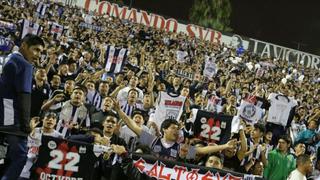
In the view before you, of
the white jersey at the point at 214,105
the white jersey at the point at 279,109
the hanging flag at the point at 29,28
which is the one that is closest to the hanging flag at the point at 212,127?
the white jersey at the point at 279,109

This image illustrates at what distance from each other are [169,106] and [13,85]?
4.08 metres

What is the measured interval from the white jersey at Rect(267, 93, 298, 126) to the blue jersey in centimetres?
691

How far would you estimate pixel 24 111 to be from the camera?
5590 millimetres

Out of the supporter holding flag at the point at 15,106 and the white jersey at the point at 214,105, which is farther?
the white jersey at the point at 214,105

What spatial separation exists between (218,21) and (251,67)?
4429 centimetres

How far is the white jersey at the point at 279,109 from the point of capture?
11430 millimetres

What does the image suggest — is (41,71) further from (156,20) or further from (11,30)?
(156,20)

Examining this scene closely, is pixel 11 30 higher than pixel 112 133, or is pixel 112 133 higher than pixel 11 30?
pixel 11 30

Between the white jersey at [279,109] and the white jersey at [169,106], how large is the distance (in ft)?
9.34

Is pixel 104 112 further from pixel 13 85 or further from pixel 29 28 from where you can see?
pixel 29 28

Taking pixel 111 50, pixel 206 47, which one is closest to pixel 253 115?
pixel 111 50

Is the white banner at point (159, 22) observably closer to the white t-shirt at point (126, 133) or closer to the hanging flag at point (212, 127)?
the hanging flag at point (212, 127)

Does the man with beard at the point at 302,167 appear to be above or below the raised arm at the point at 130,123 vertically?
below

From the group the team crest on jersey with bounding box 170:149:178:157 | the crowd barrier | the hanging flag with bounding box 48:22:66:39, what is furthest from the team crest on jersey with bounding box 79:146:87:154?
the hanging flag with bounding box 48:22:66:39
